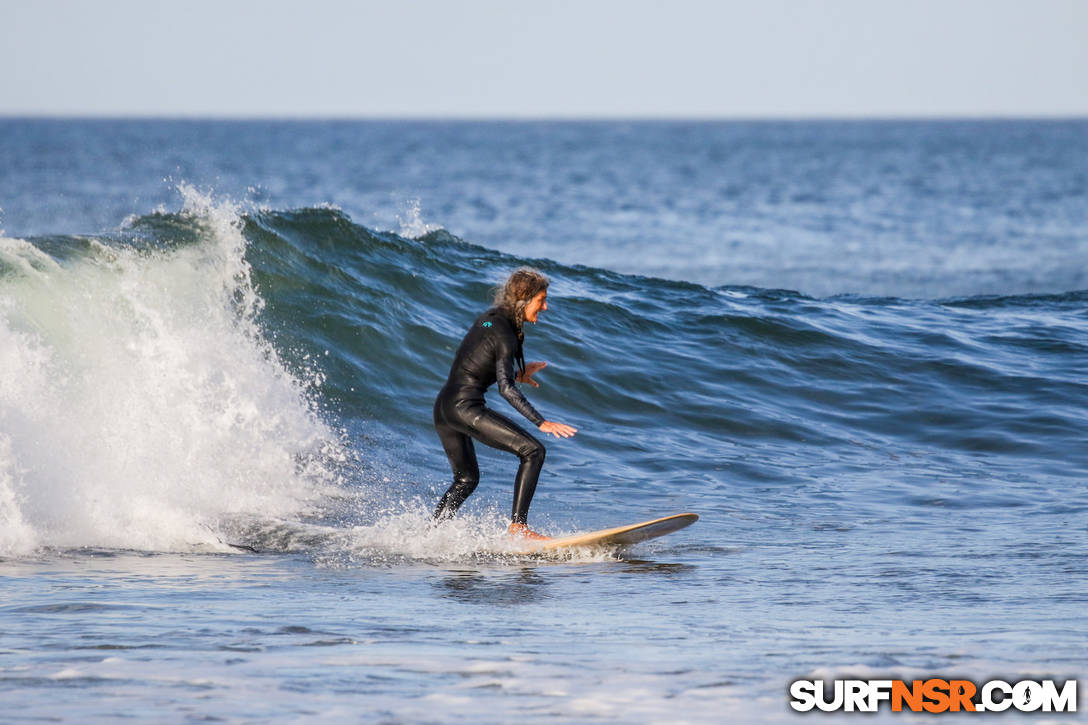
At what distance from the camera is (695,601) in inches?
264

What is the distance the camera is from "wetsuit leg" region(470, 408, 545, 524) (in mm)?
7934

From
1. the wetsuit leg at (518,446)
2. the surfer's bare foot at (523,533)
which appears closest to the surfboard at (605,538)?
the surfer's bare foot at (523,533)

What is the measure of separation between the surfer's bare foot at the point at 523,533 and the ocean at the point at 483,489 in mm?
158

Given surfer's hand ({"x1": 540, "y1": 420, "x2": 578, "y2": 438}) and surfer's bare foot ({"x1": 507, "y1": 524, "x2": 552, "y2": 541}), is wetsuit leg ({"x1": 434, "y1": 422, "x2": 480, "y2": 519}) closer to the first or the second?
surfer's bare foot ({"x1": 507, "y1": 524, "x2": 552, "y2": 541})

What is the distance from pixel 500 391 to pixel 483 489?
103 inches

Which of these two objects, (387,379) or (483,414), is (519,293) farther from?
(387,379)

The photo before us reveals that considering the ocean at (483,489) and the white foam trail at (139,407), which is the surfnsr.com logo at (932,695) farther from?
the white foam trail at (139,407)

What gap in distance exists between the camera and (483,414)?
8.01 meters

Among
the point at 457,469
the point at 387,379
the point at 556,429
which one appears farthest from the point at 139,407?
the point at 556,429

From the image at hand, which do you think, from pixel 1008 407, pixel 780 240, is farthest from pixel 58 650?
pixel 780 240

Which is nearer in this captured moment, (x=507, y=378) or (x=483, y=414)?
(x=507, y=378)

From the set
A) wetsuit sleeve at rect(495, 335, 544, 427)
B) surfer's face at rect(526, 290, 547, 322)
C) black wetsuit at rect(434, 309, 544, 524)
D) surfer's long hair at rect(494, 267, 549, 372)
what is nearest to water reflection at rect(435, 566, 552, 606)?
black wetsuit at rect(434, 309, 544, 524)

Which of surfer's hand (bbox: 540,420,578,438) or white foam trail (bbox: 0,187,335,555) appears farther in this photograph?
white foam trail (bbox: 0,187,335,555)

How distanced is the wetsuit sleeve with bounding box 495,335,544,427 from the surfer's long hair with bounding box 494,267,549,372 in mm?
97
